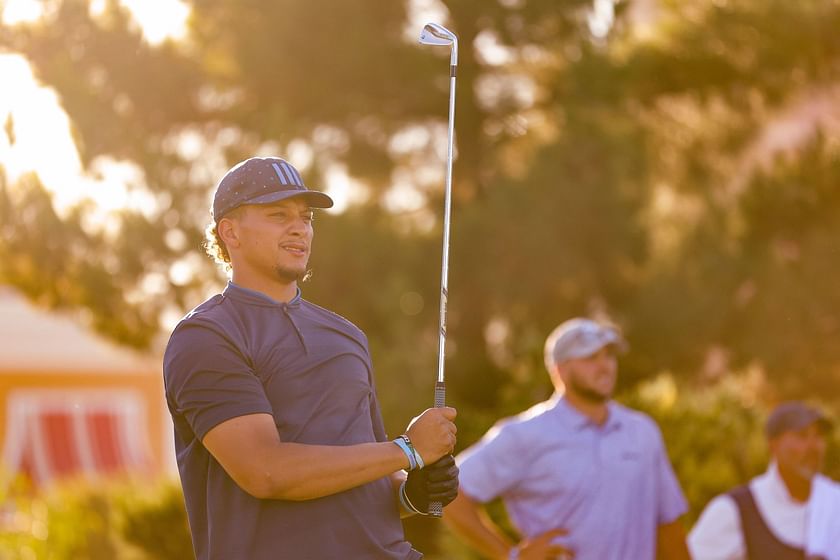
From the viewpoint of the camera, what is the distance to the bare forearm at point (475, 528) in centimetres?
559

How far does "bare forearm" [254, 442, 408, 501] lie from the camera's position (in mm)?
2881

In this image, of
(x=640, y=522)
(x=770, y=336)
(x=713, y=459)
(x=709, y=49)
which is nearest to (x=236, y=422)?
(x=640, y=522)

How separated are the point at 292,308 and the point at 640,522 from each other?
2.66 metres

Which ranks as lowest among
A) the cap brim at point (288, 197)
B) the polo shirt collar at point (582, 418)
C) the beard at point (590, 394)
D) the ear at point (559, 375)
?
the polo shirt collar at point (582, 418)

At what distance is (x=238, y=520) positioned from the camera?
2977mm

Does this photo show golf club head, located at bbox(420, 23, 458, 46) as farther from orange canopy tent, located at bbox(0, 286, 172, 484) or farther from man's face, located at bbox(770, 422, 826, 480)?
orange canopy tent, located at bbox(0, 286, 172, 484)

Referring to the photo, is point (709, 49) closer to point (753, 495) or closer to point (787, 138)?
point (787, 138)

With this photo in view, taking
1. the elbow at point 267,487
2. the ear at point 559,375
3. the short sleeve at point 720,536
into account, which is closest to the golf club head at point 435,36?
the elbow at point 267,487

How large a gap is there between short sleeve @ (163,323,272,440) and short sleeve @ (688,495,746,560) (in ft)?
9.70

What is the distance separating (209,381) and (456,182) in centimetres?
958

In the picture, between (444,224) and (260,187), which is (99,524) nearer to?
(444,224)

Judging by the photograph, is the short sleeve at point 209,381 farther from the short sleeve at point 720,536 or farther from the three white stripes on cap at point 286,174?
the short sleeve at point 720,536

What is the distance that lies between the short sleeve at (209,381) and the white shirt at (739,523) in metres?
2.96

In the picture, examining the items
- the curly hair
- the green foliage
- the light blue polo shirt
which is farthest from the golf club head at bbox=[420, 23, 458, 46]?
the green foliage
